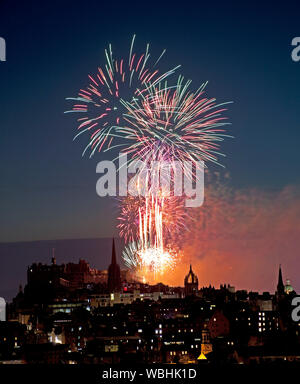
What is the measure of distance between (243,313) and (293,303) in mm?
3480

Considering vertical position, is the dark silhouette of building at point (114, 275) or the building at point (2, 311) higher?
the dark silhouette of building at point (114, 275)

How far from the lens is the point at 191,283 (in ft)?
158

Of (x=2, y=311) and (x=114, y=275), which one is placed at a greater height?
(x=114, y=275)

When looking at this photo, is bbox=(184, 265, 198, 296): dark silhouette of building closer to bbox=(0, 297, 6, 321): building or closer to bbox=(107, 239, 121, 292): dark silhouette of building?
bbox=(107, 239, 121, 292): dark silhouette of building

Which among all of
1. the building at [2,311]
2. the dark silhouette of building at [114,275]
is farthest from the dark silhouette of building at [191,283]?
the building at [2,311]

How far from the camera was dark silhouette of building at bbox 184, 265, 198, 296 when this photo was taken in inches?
1874

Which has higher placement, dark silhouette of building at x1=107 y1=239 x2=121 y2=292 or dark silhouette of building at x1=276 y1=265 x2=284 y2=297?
dark silhouette of building at x1=107 y1=239 x2=121 y2=292

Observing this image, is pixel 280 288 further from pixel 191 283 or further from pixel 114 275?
pixel 114 275

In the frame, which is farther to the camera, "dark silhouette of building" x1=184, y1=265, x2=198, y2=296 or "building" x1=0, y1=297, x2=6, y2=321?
"dark silhouette of building" x1=184, y1=265, x2=198, y2=296

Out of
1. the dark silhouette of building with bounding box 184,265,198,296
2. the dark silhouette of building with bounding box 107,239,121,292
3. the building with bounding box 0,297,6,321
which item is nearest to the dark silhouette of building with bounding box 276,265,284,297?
the dark silhouette of building with bounding box 184,265,198,296

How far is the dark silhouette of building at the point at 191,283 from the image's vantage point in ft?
156

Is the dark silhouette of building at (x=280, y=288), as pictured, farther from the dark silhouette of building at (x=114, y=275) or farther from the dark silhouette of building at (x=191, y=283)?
the dark silhouette of building at (x=114, y=275)

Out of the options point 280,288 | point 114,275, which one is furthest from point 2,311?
point 280,288
